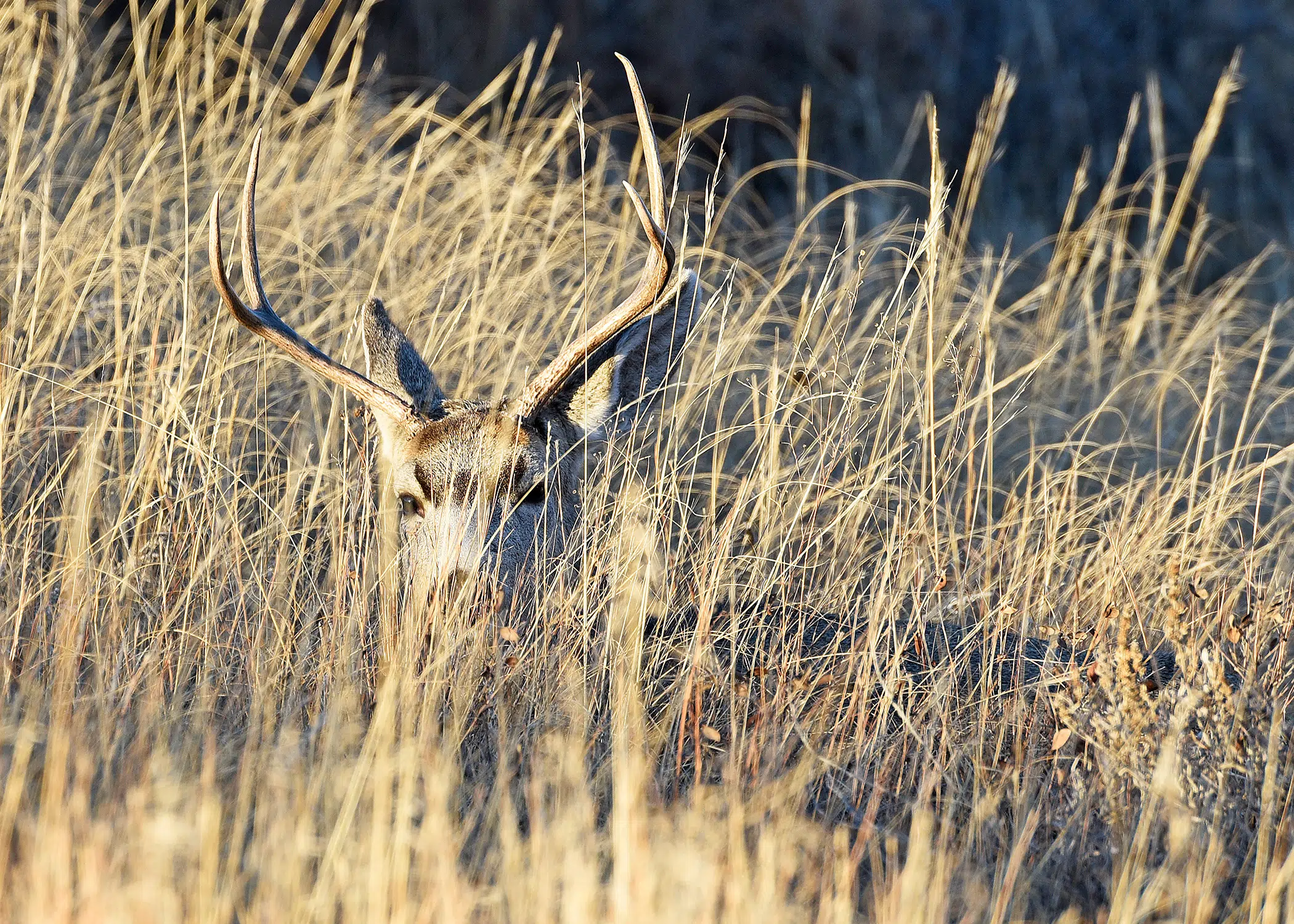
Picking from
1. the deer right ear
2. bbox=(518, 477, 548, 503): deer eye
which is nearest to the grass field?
bbox=(518, 477, 548, 503): deer eye

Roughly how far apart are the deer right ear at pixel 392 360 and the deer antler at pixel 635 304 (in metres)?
0.62

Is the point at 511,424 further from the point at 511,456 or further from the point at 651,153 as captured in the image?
the point at 651,153

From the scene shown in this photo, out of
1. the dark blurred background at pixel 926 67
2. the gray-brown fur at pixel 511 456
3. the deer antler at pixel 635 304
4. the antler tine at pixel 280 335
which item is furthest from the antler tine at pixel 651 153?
the dark blurred background at pixel 926 67

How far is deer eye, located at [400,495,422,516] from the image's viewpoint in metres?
4.96

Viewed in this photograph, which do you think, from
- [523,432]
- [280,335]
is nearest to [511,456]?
[523,432]

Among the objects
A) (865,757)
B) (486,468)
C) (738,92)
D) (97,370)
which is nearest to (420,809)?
(865,757)

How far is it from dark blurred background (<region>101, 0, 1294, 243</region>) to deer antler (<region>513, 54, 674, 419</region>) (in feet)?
21.5

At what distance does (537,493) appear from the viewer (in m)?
4.92

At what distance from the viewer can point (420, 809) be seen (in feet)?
10.8

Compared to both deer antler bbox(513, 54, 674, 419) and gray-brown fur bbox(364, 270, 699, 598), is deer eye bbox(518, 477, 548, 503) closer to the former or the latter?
gray-brown fur bbox(364, 270, 699, 598)

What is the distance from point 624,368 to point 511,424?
1.52ft

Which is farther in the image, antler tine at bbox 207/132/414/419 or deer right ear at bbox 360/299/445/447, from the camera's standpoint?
deer right ear at bbox 360/299/445/447

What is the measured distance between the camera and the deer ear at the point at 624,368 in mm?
5016

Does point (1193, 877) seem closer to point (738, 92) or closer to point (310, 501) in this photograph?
point (310, 501)
